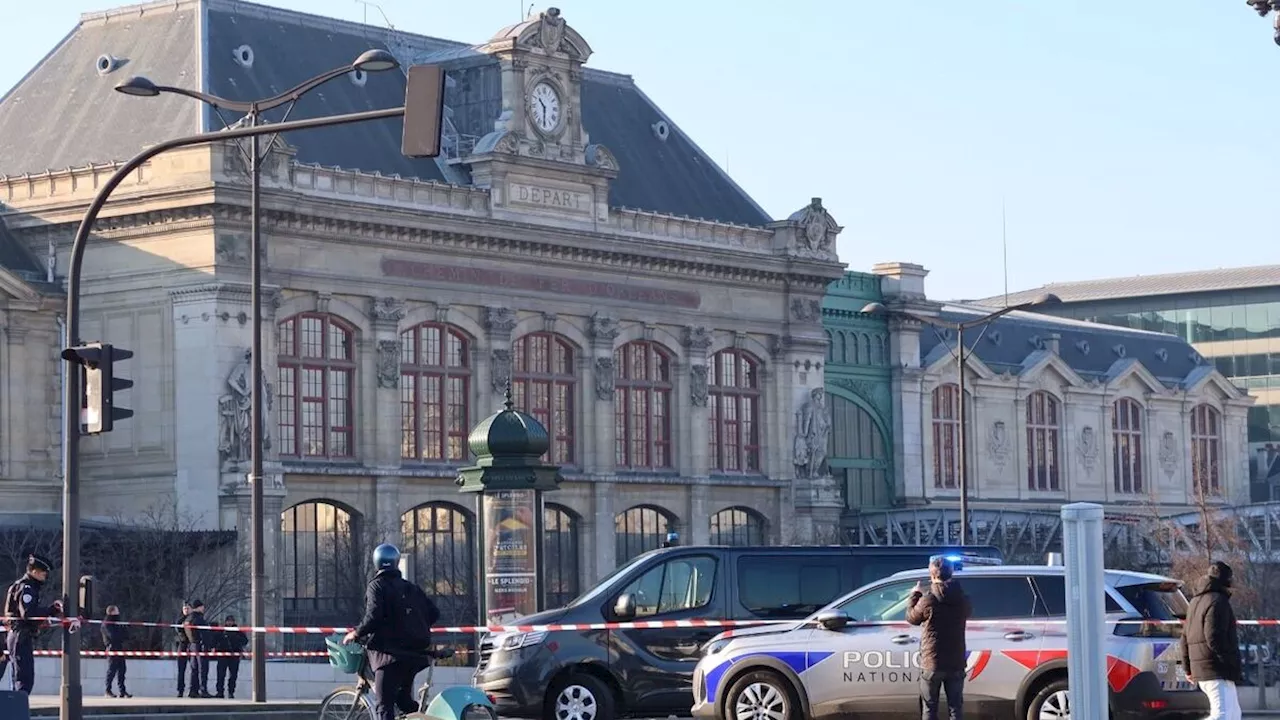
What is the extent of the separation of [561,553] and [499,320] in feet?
22.6

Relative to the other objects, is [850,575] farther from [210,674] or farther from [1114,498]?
[1114,498]

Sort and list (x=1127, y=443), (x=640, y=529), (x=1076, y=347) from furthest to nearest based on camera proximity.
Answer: (x=1076, y=347)
(x=1127, y=443)
(x=640, y=529)

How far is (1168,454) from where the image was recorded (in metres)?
113

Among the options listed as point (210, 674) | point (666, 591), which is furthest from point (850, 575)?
point (210, 674)

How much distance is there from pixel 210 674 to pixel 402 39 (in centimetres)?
3574

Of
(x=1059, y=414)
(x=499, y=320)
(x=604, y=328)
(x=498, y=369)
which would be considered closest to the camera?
(x=498, y=369)

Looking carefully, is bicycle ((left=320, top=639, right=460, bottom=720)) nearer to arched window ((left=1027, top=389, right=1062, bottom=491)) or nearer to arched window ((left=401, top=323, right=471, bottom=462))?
arched window ((left=401, top=323, right=471, bottom=462))

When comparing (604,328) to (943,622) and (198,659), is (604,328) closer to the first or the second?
(198,659)

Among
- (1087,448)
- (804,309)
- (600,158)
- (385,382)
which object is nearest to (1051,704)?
(385,382)

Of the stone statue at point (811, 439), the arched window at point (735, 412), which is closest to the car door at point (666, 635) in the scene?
the arched window at point (735, 412)

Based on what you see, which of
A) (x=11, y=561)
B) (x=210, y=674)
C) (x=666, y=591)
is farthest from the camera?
(x=11, y=561)

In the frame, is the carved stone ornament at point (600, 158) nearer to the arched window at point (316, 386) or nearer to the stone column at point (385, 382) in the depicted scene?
the stone column at point (385, 382)

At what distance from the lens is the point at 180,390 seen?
6694cm

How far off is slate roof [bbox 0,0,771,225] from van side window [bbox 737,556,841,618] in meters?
39.7
